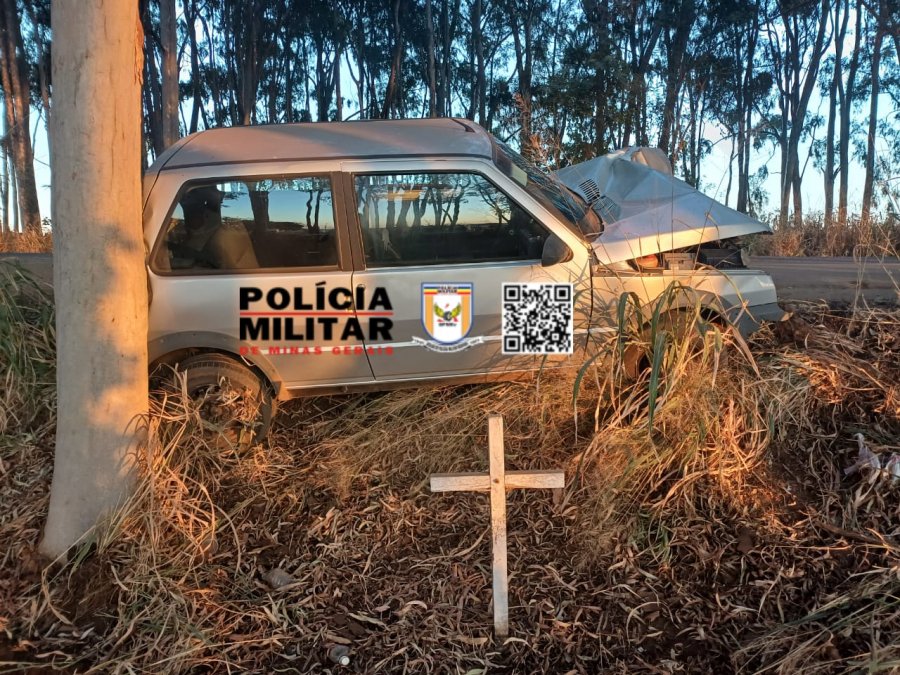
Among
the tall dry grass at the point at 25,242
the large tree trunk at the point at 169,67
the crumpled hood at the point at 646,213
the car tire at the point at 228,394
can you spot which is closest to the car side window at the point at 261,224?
the car tire at the point at 228,394

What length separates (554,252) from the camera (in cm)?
379

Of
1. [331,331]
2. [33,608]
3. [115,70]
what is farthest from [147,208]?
[33,608]

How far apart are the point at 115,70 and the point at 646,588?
10.8 ft

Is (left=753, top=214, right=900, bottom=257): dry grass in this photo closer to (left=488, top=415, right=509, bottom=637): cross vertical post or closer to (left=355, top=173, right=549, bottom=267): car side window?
(left=355, top=173, right=549, bottom=267): car side window

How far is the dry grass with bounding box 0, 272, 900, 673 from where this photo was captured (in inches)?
102

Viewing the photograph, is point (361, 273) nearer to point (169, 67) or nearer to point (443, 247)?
point (443, 247)

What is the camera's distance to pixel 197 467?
3.50 metres

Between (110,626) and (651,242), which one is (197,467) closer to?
(110,626)

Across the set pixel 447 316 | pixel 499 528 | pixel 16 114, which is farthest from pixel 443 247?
pixel 16 114

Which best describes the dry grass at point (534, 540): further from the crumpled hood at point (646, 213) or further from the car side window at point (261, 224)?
the car side window at point (261, 224)

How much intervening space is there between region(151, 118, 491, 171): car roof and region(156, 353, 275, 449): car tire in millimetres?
1196

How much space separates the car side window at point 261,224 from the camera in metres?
3.82

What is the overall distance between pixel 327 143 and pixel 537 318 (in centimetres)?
168

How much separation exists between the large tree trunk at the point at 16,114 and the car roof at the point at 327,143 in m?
19.0
